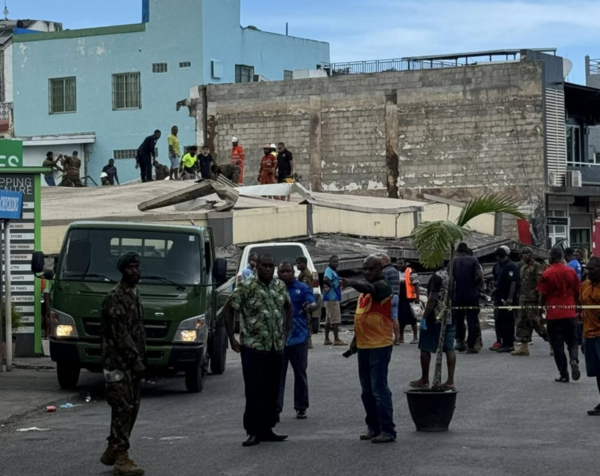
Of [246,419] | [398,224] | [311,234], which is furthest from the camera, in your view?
[398,224]

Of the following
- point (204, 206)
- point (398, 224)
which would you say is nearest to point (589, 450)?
point (204, 206)

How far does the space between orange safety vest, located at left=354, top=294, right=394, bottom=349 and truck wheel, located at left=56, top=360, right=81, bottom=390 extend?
586cm

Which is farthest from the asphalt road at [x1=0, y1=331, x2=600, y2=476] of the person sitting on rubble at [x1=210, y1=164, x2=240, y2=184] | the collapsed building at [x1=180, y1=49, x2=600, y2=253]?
the collapsed building at [x1=180, y1=49, x2=600, y2=253]

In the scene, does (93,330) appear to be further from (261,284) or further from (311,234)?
(311,234)

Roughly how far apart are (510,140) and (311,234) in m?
16.1

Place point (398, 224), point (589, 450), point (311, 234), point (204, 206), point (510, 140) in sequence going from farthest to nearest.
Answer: point (510, 140)
point (398, 224)
point (311, 234)
point (204, 206)
point (589, 450)

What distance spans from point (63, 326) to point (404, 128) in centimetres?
3530

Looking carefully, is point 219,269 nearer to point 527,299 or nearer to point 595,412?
point 595,412

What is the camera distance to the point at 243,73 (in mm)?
62312

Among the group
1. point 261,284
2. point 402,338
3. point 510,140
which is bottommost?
point 402,338

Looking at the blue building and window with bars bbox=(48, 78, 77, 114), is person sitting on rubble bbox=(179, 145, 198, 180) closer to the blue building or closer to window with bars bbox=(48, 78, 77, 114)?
the blue building

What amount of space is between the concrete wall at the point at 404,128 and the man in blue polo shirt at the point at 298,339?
3523cm

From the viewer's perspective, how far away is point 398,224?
129 ft

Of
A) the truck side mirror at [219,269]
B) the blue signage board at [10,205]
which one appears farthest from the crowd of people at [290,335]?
the blue signage board at [10,205]
